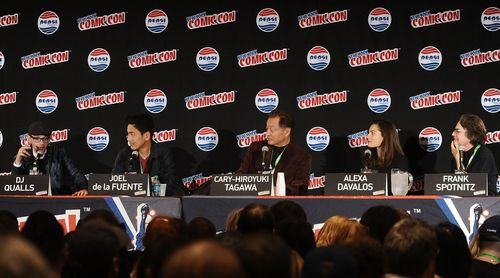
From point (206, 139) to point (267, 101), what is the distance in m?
0.72

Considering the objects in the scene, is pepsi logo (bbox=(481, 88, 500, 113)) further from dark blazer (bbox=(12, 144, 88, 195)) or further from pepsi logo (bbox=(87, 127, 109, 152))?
dark blazer (bbox=(12, 144, 88, 195))

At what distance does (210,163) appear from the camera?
29.1 feet

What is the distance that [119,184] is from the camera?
678cm

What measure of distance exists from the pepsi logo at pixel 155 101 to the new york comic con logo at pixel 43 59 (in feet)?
3.16

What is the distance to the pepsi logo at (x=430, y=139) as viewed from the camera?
27.9ft

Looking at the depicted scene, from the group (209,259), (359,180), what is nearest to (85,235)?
(209,259)

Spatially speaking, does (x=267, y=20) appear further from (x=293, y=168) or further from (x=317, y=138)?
(x=293, y=168)

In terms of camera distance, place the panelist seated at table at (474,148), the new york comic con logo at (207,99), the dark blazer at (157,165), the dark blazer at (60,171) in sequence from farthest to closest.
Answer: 1. the new york comic con logo at (207,99)
2. the dark blazer at (60,171)
3. the dark blazer at (157,165)
4. the panelist seated at table at (474,148)

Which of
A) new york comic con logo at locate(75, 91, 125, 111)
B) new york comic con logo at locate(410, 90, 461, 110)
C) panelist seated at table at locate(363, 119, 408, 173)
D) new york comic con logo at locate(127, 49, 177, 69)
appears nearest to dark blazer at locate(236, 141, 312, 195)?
panelist seated at table at locate(363, 119, 408, 173)

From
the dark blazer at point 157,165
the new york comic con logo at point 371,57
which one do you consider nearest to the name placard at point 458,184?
the dark blazer at point 157,165

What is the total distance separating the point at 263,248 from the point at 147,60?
720 centimetres

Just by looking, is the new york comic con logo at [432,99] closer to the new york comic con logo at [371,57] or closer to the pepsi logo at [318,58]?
the new york comic con logo at [371,57]

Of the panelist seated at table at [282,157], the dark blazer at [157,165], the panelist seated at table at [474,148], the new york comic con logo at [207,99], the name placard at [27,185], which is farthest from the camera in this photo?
the new york comic con logo at [207,99]

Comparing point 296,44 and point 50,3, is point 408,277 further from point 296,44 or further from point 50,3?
point 50,3
